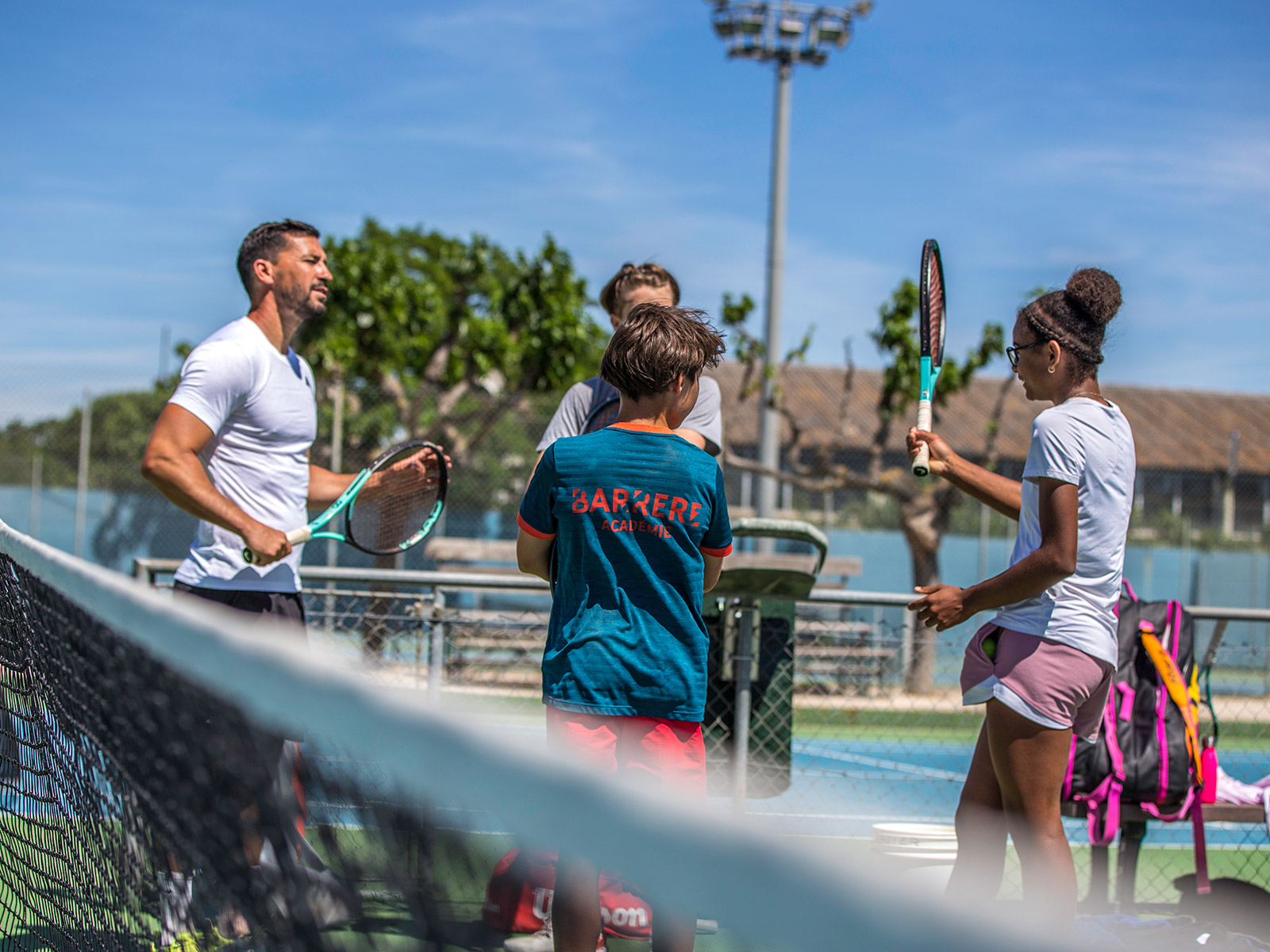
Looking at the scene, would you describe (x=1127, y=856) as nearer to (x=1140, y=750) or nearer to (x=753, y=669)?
(x=1140, y=750)

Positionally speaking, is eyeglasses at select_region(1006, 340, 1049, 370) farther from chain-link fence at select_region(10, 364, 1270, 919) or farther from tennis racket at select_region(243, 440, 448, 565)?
tennis racket at select_region(243, 440, 448, 565)

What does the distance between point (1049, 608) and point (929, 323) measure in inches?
45.8

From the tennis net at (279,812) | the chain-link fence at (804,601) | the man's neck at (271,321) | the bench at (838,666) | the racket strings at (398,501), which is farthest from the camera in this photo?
the bench at (838,666)

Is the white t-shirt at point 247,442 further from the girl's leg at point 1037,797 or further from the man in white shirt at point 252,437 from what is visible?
the girl's leg at point 1037,797

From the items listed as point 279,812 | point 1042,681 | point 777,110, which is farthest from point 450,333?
point 279,812

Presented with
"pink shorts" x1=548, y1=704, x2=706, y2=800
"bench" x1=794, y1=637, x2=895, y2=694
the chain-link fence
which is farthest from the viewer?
"bench" x1=794, y1=637, x2=895, y2=694

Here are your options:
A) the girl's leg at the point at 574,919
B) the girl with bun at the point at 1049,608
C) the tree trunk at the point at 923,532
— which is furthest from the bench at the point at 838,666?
the girl's leg at the point at 574,919

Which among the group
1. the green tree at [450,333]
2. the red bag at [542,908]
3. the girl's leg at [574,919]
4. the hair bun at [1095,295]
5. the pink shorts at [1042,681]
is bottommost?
the red bag at [542,908]

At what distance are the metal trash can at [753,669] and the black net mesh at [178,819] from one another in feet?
6.18

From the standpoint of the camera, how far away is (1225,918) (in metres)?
3.42

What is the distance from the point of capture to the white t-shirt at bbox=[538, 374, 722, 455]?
295 cm

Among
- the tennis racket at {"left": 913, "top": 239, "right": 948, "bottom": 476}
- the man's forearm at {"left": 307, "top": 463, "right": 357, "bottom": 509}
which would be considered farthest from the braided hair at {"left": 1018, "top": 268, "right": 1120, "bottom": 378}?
the man's forearm at {"left": 307, "top": 463, "right": 357, "bottom": 509}

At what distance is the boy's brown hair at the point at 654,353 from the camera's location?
2.30 metres

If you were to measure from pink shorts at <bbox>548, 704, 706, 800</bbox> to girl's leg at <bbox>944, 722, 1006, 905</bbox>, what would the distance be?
0.82m
